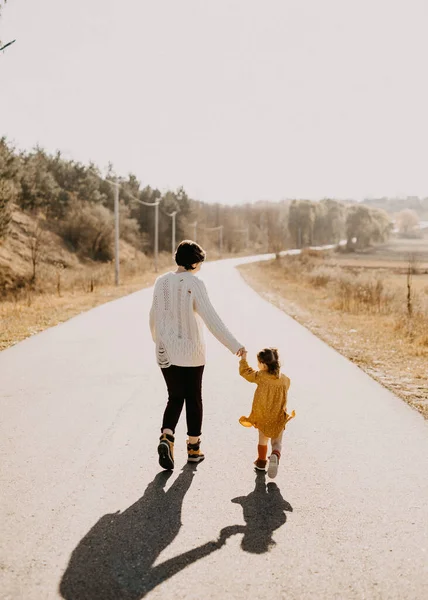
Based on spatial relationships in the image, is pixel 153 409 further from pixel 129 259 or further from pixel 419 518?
pixel 129 259

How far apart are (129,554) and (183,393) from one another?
62.9 inches

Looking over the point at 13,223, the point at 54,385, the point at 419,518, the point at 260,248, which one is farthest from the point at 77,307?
the point at 260,248

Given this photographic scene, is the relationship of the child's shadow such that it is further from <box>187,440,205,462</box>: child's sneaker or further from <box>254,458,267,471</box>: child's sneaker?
<box>187,440,205,462</box>: child's sneaker

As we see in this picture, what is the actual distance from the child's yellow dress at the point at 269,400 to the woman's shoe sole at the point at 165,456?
0.72 m

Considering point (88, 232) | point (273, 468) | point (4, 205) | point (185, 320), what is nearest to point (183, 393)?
point (185, 320)

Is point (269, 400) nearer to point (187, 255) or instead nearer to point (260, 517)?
point (260, 517)

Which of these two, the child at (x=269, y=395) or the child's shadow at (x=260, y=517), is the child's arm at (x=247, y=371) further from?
the child's shadow at (x=260, y=517)

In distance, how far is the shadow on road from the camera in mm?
2840

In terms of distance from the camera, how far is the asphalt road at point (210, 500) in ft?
9.62

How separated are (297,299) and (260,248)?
95.6m

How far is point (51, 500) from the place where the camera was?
12.7 feet

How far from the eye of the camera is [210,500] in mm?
3939

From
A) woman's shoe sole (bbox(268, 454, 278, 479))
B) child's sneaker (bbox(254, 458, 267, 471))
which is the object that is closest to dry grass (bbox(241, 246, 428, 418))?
child's sneaker (bbox(254, 458, 267, 471))

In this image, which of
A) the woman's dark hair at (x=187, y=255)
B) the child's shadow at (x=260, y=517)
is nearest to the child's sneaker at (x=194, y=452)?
the child's shadow at (x=260, y=517)
